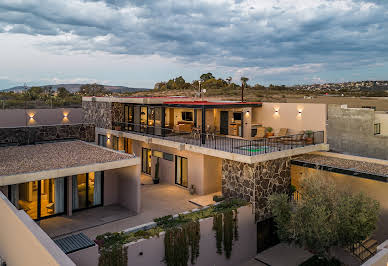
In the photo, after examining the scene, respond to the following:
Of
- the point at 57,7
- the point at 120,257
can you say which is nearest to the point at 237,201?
the point at 120,257

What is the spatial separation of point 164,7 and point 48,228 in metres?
17.2

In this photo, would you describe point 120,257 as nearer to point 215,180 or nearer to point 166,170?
point 215,180

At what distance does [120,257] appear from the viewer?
9297 millimetres

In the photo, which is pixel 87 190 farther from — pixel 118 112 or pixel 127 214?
pixel 118 112

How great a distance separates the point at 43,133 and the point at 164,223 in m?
13.4

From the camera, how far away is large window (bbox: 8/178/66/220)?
514 inches

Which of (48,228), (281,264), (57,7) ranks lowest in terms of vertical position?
(281,264)

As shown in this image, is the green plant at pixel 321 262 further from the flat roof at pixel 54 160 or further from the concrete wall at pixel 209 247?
the flat roof at pixel 54 160

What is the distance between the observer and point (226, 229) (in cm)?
1229

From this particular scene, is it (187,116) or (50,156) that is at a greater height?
(187,116)

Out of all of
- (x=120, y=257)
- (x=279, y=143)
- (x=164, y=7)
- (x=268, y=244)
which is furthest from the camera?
(x=164, y=7)

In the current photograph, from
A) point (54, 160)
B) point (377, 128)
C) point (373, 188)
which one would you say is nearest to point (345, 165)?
point (373, 188)

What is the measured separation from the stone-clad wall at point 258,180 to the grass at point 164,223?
66cm

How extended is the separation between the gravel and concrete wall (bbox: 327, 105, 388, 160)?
545 inches
